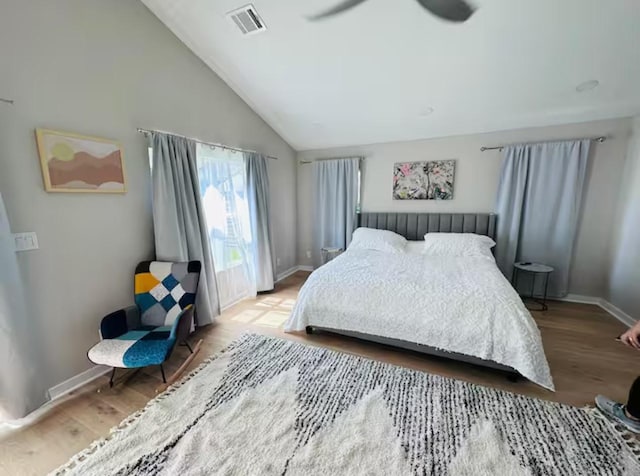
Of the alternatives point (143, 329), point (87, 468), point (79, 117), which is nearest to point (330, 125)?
point (79, 117)

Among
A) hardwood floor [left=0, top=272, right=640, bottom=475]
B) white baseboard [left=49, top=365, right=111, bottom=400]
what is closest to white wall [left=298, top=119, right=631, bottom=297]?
hardwood floor [left=0, top=272, right=640, bottom=475]

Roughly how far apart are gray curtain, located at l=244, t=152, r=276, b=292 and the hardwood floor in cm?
71

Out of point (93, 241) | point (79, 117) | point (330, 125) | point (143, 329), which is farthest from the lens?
point (330, 125)

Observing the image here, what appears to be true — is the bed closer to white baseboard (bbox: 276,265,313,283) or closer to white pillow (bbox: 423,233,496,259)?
white pillow (bbox: 423,233,496,259)

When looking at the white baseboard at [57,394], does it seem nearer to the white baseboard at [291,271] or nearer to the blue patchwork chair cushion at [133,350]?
the blue patchwork chair cushion at [133,350]

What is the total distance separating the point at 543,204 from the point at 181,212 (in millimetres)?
4307

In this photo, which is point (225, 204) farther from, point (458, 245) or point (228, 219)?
point (458, 245)

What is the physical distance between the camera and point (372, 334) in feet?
7.45

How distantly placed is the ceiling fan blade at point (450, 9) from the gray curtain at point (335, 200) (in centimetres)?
219

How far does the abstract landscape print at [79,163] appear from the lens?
5.71 feet

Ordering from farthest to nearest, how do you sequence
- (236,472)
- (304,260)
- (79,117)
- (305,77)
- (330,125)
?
1. (304,260)
2. (330,125)
3. (305,77)
4. (79,117)
5. (236,472)

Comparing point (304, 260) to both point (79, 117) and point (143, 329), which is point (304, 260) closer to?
point (143, 329)

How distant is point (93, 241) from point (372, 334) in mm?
2405

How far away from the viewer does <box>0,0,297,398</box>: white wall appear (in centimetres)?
Result: 163
